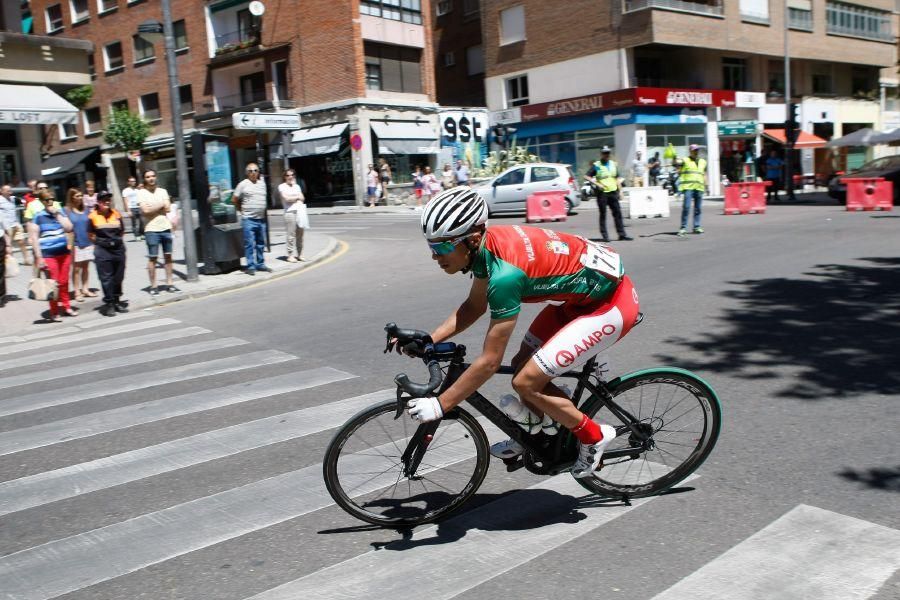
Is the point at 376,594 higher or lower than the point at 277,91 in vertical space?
lower

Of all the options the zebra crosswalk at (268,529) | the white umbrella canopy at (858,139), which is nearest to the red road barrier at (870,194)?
the white umbrella canopy at (858,139)

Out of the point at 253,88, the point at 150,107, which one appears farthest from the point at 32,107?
the point at 150,107

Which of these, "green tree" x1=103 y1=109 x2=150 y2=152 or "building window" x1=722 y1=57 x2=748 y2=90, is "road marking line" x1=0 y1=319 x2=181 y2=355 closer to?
"green tree" x1=103 y1=109 x2=150 y2=152

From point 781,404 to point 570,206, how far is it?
61.2ft

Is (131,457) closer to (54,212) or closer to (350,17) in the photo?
(54,212)

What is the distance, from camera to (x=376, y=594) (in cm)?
330

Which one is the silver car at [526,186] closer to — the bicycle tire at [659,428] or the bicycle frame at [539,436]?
the bicycle tire at [659,428]

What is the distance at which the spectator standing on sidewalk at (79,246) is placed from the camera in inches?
491

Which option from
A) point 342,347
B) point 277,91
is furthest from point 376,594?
point 277,91

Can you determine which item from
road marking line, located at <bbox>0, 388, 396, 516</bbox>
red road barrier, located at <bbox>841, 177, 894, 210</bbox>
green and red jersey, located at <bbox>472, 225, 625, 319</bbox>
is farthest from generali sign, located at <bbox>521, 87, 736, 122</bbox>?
green and red jersey, located at <bbox>472, 225, 625, 319</bbox>

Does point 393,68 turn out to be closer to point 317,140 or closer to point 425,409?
point 317,140

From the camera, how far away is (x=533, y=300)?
3668mm

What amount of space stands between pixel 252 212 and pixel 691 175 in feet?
27.9

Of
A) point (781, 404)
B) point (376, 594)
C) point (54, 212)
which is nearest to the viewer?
point (376, 594)
